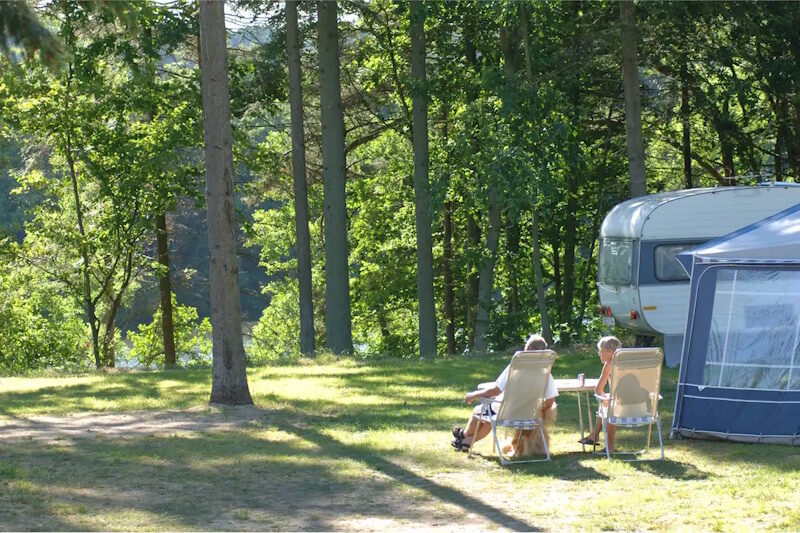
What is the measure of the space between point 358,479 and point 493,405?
1445mm

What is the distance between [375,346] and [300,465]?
27593 mm

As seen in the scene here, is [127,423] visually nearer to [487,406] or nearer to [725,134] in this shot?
[487,406]

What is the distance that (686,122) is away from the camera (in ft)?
74.3

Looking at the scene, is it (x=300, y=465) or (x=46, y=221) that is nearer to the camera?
(x=300, y=465)

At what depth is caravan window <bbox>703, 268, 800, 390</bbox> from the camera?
962 cm

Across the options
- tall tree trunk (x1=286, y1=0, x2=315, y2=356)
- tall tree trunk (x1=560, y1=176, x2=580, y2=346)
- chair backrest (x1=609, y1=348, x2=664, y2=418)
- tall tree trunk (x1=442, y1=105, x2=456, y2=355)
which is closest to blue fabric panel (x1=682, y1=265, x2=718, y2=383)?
chair backrest (x1=609, y1=348, x2=664, y2=418)

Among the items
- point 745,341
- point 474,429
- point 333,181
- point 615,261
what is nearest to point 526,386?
point 474,429

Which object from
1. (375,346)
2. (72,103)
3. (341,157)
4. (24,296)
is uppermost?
(72,103)

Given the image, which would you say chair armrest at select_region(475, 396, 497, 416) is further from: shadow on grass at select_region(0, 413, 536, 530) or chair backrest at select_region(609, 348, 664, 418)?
chair backrest at select_region(609, 348, 664, 418)

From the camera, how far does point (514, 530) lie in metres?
6.59

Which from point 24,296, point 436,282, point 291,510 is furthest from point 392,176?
point 291,510

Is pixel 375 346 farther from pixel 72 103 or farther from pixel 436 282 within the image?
pixel 72 103

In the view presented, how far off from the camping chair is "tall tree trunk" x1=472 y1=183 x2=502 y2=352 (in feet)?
38.5

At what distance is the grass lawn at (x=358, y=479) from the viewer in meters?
6.83
